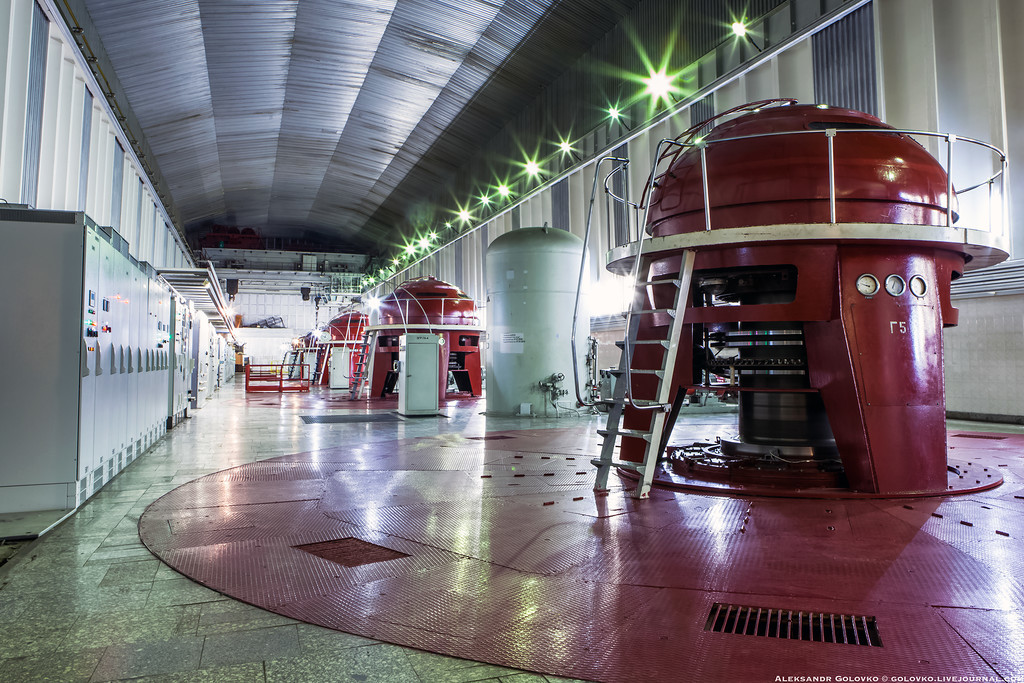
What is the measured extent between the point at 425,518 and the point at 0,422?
9.38 feet

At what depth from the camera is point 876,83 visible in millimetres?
9844

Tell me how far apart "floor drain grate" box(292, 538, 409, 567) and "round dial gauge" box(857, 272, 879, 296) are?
3.47m

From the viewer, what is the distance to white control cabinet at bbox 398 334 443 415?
11.8m

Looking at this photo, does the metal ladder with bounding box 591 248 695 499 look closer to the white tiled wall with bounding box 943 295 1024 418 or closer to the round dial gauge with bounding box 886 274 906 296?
the round dial gauge with bounding box 886 274 906 296

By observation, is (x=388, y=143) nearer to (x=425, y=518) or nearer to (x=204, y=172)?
(x=204, y=172)

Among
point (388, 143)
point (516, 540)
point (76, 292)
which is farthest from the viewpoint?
point (388, 143)

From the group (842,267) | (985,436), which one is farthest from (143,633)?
(985,436)

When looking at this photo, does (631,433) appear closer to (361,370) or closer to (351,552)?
(351,552)

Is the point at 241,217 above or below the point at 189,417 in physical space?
above

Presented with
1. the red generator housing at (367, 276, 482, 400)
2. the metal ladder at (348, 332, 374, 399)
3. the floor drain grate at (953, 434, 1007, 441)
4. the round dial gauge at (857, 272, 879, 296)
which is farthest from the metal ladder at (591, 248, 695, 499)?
the metal ladder at (348, 332, 374, 399)

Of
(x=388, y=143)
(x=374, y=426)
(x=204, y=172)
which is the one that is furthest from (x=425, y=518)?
(x=204, y=172)

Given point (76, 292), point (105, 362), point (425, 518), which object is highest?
point (76, 292)

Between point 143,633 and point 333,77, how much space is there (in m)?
19.2

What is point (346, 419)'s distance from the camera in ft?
37.3
